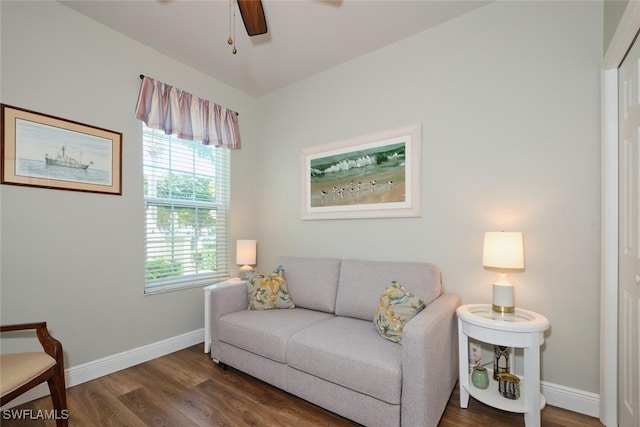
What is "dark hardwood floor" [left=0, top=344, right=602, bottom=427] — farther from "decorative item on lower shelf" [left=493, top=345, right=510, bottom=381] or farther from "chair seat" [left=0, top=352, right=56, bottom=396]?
"chair seat" [left=0, top=352, right=56, bottom=396]

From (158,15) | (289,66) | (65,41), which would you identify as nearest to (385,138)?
(289,66)

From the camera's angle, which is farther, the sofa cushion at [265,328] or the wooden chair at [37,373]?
the sofa cushion at [265,328]

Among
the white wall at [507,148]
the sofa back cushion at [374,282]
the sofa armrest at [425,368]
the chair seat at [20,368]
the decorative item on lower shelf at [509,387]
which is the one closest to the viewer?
the chair seat at [20,368]

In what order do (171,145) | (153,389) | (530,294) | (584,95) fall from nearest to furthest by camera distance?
(584,95) < (530,294) < (153,389) < (171,145)

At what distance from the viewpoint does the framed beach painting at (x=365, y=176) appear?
2.49m

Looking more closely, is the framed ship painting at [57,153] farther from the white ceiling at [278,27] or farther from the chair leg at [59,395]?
the chair leg at [59,395]

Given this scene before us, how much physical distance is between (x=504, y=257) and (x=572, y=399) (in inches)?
40.3

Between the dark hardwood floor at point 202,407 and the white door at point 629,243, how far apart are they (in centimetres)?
39

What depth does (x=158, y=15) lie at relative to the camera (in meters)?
2.28

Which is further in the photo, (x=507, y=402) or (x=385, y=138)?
(x=385, y=138)

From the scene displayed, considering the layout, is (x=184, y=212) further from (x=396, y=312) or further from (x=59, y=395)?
(x=396, y=312)

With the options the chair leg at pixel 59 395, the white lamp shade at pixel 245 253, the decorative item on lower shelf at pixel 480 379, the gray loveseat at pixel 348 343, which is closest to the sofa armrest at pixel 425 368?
the gray loveseat at pixel 348 343

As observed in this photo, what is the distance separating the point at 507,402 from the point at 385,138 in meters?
2.05

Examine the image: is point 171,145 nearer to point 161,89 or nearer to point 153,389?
point 161,89
